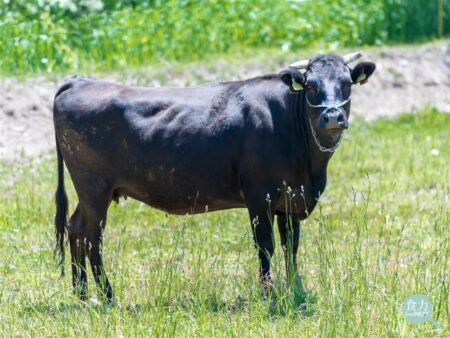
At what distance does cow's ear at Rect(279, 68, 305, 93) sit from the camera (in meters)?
8.68

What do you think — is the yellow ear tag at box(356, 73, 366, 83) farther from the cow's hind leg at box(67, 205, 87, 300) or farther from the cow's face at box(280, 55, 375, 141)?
the cow's hind leg at box(67, 205, 87, 300)

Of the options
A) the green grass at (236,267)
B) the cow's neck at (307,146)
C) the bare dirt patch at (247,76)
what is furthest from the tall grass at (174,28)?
the cow's neck at (307,146)

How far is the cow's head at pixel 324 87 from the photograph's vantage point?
27.9ft

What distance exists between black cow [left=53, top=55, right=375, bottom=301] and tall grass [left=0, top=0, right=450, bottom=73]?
6388 millimetres

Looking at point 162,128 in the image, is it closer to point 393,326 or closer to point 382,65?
point 393,326

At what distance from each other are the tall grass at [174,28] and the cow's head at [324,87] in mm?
7281

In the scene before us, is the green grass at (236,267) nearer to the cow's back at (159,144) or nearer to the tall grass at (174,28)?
the cow's back at (159,144)

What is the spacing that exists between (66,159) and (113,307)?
1914 mm

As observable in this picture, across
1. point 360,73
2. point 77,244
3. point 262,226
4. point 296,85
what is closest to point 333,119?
point 296,85

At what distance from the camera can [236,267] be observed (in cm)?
886

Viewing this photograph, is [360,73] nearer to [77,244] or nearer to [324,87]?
[324,87]

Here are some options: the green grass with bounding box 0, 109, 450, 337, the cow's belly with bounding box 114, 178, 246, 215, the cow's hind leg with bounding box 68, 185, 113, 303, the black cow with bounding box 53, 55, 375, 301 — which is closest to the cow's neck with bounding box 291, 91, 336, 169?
the black cow with bounding box 53, 55, 375, 301

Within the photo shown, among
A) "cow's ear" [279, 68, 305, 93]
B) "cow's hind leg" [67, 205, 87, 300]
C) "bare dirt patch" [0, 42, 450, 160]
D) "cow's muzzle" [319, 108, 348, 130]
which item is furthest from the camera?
"bare dirt patch" [0, 42, 450, 160]

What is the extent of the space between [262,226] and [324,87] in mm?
1237
